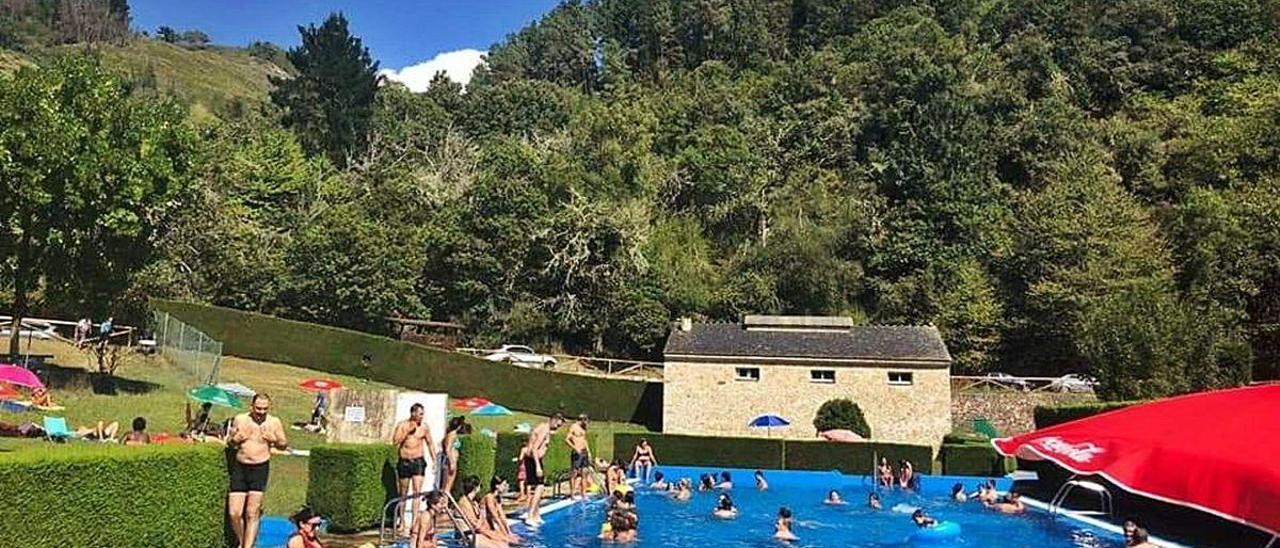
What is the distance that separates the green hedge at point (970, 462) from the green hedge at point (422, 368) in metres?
14.5

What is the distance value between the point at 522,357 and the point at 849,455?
2290cm

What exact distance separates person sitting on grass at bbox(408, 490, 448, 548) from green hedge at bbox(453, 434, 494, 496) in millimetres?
3233

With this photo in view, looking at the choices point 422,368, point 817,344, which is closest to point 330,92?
point 422,368

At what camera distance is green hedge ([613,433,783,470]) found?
35.4 metres

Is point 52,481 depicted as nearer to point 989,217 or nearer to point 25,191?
point 25,191

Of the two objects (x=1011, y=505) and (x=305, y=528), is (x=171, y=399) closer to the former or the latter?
(x=305, y=528)

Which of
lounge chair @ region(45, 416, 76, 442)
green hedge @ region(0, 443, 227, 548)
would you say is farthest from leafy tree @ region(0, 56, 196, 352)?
green hedge @ region(0, 443, 227, 548)

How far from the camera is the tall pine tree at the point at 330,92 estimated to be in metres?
81.8

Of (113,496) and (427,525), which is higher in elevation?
(113,496)

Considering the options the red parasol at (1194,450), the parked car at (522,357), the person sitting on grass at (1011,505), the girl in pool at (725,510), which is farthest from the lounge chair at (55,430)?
the parked car at (522,357)

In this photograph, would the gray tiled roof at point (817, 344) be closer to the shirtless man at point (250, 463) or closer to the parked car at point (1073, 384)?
the parked car at point (1073, 384)

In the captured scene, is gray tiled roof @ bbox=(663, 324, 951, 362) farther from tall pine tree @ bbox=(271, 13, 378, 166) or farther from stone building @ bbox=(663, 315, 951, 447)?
tall pine tree @ bbox=(271, 13, 378, 166)

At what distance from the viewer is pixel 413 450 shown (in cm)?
1460

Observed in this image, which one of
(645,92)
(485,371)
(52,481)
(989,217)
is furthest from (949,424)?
(645,92)
